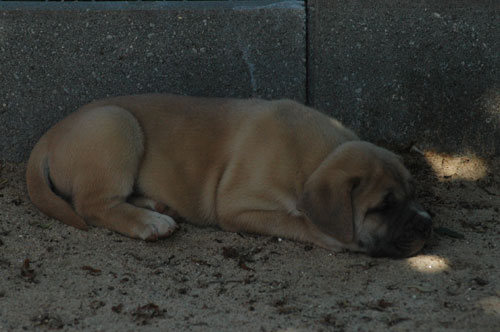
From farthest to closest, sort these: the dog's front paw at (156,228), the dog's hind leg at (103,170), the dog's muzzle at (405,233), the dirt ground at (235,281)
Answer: the dog's hind leg at (103,170) → the dog's front paw at (156,228) → the dog's muzzle at (405,233) → the dirt ground at (235,281)

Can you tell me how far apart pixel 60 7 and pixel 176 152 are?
158 centimetres

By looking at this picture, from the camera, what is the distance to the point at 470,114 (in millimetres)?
5258

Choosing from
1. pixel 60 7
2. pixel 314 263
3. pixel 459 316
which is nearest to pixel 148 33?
pixel 60 7

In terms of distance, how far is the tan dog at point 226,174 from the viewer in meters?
3.82

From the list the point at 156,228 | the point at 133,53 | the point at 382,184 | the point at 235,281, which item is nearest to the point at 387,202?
the point at 382,184

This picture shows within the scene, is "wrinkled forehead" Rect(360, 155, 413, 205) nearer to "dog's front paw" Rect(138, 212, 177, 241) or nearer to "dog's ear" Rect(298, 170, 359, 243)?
"dog's ear" Rect(298, 170, 359, 243)

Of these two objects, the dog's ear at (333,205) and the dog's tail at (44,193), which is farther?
the dog's tail at (44,193)

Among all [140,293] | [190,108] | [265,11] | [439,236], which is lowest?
[439,236]

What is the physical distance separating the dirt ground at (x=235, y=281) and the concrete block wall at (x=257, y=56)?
1.01 meters

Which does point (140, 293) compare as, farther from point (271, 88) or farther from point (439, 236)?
point (271, 88)

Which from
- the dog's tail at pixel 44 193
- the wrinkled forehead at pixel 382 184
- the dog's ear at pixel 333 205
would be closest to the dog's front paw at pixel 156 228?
the dog's tail at pixel 44 193

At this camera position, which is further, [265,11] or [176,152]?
[265,11]

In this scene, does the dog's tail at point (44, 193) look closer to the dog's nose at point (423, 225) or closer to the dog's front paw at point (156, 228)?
the dog's front paw at point (156, 228)

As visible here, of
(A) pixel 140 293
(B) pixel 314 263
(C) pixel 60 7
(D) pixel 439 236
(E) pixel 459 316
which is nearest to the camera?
(E) pixel 459 316
